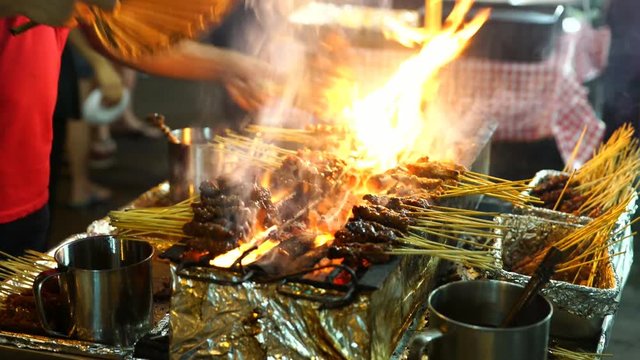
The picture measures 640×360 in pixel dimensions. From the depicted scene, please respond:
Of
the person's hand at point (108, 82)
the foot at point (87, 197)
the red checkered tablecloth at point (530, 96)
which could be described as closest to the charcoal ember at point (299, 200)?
the person's hand at point (108, 82)

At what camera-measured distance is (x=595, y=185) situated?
12.2 feet

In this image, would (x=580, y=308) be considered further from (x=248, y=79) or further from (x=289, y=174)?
(x=248, y=79)

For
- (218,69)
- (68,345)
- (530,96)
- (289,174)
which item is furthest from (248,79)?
(530,96)

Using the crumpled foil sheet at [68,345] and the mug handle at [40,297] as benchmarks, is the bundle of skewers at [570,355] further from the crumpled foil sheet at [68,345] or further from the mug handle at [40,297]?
the mug handle at [40,297]

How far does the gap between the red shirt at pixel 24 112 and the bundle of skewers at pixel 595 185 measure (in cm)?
238

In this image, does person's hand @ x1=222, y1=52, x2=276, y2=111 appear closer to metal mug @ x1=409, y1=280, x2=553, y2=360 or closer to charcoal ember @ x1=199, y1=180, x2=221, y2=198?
charcoal ember @ x1=199, y1=180, x2=221, y2=198

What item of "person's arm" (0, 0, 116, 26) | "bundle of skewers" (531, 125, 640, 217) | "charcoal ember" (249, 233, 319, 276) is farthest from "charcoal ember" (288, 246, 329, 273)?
"bundle of skewers" (531, 125, 640, 217)

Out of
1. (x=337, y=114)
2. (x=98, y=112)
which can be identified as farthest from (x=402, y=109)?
(x=98, y=112)

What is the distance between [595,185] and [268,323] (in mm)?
2142

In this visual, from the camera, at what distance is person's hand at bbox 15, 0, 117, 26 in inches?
97.7

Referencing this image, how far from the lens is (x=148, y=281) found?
2.60 m

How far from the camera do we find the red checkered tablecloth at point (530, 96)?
20.0 ft

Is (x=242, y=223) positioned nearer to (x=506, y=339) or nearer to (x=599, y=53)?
(x=506, y=339)

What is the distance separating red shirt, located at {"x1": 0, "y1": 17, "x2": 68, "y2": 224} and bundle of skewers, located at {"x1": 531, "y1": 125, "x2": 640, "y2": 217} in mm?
2384
